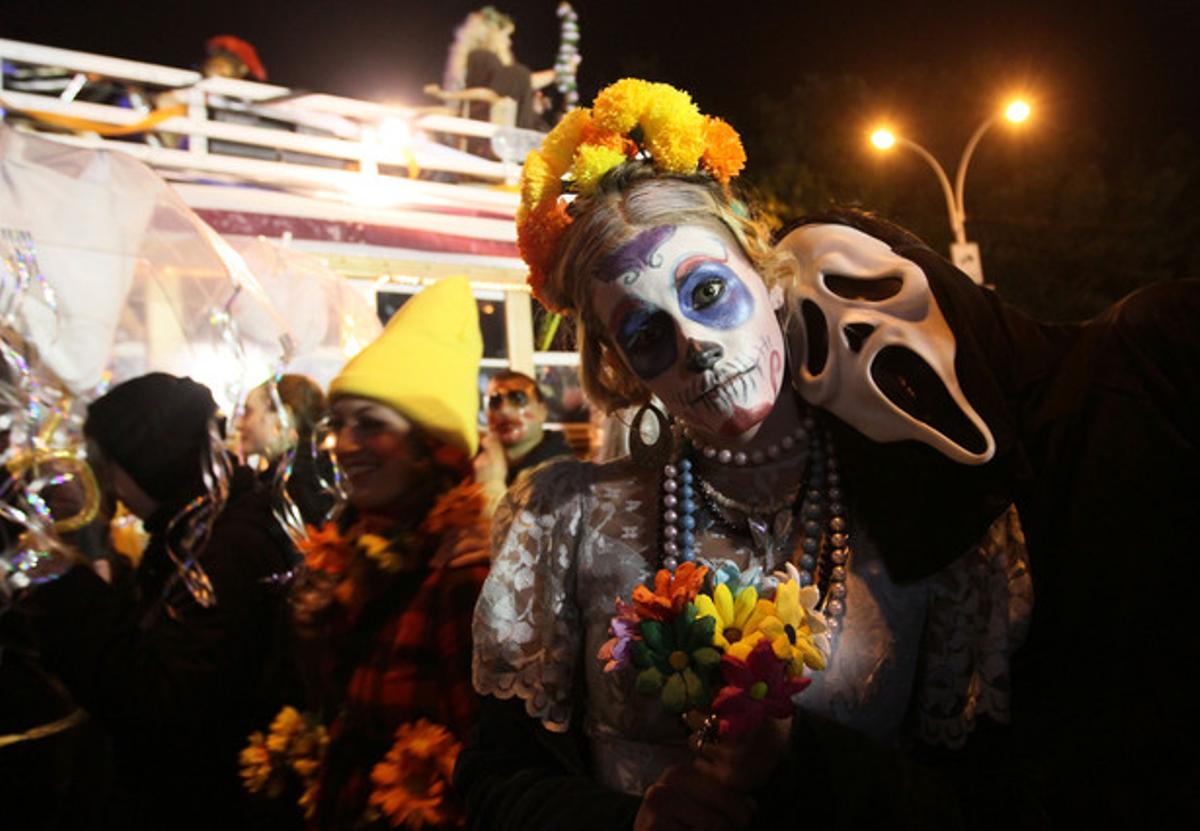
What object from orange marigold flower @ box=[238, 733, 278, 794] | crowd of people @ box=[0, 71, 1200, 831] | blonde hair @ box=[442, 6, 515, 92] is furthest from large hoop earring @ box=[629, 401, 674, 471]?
blonde hair @ box=[442, 6, 515, 92]

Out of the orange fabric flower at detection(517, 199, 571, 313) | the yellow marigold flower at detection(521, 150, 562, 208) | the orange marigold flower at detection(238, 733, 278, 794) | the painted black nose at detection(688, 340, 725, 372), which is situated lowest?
the orange marigold flower at detection(238, 733, 278, 794)

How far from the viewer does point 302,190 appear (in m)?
7.90

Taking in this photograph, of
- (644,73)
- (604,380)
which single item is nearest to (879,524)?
(604,380)

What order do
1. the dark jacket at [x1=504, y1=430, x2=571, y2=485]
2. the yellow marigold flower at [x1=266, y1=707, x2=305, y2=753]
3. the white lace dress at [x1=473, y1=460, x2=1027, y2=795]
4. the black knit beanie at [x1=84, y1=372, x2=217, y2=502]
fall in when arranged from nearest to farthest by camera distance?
1. the white lace dress at [x1=473, y1=460, x2=1027, y2=795]
2. the yellow marigold flower at [x1=266, y1=707, x2=305, y2=753]
3. the black knit beanie at [x1=84, y1=372, x2=217, y2=502]
4. the dark jacket at [x1=504, y1=430, x2=571, y2=485]

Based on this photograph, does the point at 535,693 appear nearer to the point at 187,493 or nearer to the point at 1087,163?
the point at 187,493

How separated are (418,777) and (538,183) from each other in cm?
133

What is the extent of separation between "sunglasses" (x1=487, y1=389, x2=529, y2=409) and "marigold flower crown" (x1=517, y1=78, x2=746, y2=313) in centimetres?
336

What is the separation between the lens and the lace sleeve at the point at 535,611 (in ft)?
5.34

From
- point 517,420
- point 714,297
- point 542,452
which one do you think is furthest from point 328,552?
point 542,452

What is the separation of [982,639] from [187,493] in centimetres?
258

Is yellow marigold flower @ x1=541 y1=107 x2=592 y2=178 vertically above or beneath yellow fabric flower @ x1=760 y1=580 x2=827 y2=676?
above

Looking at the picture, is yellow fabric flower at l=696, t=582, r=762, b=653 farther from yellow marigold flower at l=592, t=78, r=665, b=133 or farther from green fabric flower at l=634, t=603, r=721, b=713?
yellow marigold flower at l=592, t=78, r=665, b=133

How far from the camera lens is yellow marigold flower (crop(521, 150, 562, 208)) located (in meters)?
1.73

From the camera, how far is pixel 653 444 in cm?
179
